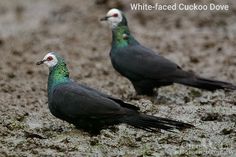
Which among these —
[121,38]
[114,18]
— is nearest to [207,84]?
[121,38]

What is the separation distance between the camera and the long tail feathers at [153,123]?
8305mm

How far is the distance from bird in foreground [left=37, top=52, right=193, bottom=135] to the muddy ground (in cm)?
17

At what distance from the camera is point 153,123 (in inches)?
332

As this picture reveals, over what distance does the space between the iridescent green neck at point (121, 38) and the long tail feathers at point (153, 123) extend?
273cm

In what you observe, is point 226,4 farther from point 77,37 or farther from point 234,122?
point 234,122

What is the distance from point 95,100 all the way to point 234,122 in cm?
173

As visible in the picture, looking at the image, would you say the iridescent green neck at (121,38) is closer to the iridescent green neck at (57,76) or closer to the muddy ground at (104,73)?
the muddy ground at (104,73)

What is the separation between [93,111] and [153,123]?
65 cm

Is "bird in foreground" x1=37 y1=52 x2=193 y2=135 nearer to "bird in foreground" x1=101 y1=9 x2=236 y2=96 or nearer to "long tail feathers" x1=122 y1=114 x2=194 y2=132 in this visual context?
"long tail feathers" x1=122 y1=114 x2=194 y2=132

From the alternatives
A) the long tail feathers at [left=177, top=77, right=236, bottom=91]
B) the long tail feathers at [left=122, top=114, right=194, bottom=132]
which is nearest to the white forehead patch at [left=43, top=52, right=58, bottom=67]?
the long tail feathers at [left=122, top=114, right=194, bottom=132]

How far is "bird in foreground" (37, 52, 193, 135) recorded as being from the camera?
854cm

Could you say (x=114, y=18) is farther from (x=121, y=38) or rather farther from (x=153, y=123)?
(x=153, y=123)

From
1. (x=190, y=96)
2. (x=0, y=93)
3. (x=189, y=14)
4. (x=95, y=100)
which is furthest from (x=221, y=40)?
(x=95, y=100)

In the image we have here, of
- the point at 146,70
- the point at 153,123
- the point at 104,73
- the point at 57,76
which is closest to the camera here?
the point at 153,123
